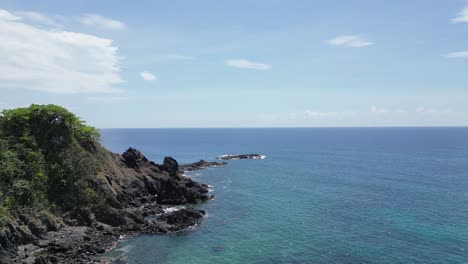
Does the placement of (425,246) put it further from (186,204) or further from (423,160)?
(423,160)

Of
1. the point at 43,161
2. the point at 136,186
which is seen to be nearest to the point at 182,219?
the point at 136,186

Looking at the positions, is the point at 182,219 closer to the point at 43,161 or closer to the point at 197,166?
the point at 43,161

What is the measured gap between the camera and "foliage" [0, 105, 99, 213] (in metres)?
64.7

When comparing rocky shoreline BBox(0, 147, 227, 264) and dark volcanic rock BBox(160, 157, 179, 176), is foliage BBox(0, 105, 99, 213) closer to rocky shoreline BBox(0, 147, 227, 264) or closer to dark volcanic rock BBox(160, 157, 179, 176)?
rocky shoreline BBox(0, 147, 227, 264)

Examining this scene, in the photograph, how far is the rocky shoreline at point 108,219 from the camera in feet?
178

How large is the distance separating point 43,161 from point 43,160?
281mm

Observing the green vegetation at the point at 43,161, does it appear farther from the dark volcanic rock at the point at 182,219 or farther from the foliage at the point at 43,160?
the dark volcanic rock at the point at 182,219

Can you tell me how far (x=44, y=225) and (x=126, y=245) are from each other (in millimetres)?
14213

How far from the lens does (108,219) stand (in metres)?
70.2

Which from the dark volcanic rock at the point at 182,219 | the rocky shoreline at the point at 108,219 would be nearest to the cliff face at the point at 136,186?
the rocky shoreline at the point at 108,219

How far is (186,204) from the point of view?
90062mm

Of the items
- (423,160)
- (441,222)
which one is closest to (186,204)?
(441,222)

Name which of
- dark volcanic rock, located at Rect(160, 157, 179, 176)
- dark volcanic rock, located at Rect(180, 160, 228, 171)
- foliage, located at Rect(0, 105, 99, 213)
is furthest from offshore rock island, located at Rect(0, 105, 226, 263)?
dark volcanic rock, located at Rect(180, 160, 228, 171)

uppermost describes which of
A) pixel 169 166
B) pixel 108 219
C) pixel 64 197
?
pixel 169 166
